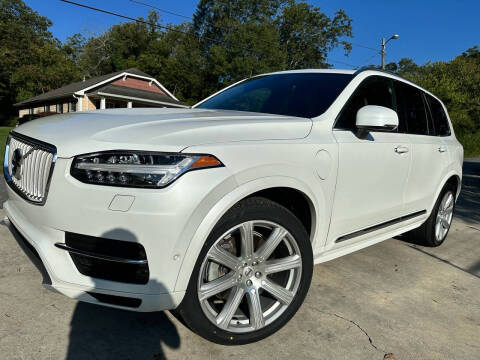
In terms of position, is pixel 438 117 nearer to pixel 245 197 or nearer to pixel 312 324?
pixel 312 324

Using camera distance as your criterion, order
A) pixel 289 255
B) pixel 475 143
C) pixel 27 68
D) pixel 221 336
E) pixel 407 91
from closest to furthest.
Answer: pixel 221 336 < pixel 289 255 < pixel 407 91 < pixel 475 143 < pixel 27 68

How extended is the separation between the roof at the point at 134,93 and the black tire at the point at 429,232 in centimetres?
2393

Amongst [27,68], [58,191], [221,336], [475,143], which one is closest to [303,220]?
[221,336]

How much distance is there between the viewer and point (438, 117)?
4.20 m

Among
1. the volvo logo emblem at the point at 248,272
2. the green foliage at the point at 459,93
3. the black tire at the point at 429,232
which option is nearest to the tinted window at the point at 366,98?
the volvo logo emblem at the point at 248,272

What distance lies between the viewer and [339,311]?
8.73ft

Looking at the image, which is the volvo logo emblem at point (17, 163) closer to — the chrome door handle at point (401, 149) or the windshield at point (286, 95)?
the windshield at point (286, 95)

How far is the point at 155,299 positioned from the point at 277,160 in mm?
966

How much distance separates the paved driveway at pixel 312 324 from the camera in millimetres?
2096

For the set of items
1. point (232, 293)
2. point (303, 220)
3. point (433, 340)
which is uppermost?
point (303, 220)

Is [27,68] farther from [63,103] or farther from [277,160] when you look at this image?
[277,160]

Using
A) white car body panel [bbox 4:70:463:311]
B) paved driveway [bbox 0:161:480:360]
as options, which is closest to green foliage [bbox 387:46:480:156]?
paved driveway [bbox 0:161:480:360]

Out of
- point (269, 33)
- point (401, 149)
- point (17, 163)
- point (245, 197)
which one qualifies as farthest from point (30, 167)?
point (269, 33)

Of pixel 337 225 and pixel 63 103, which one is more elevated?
pixel 63 103
